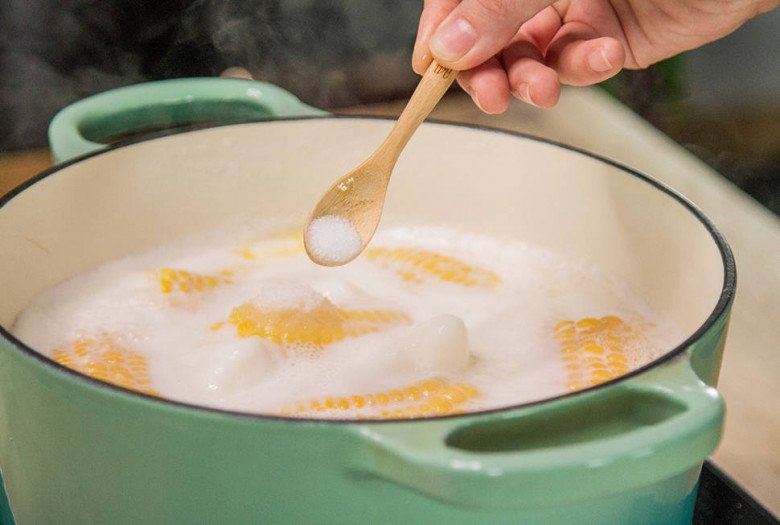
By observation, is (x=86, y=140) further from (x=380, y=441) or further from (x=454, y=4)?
(x=380, y=441)

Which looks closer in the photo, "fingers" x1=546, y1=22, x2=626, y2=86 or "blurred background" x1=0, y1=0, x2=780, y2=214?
"fingers" x1=546, y1=22, x2=626, y2=86

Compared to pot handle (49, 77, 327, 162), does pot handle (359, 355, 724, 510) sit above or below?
above

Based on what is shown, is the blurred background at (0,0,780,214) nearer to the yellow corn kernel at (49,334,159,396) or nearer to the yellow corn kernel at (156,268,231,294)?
the yellow corn kernel at (156,268,231,294)

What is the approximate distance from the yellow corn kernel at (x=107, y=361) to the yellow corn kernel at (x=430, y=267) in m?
0.28

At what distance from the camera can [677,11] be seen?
0.91m

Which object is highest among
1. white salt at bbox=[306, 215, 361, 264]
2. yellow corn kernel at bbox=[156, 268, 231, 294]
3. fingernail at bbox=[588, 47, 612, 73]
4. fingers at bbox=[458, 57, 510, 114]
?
fingernail at bbox=[588, 47, 612, 73]

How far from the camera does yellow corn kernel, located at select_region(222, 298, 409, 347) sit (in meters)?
0.73

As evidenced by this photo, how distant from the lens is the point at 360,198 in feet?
2.46

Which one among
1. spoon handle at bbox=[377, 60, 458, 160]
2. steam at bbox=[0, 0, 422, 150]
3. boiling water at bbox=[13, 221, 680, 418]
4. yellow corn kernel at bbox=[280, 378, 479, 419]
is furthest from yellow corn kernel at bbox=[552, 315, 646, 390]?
steam at bbox=[0, 0, 422, 150]

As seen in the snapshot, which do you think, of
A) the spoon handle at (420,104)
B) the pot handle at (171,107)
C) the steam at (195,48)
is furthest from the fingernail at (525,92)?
the steam at (195,48)

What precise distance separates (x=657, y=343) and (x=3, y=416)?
0.51 m

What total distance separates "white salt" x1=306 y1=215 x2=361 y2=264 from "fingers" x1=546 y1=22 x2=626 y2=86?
256 mm

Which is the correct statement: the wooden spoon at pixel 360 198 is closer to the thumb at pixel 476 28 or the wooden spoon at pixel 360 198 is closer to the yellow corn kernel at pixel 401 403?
the thumb at pixel 476 28

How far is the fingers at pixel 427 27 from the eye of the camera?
2.63ft
